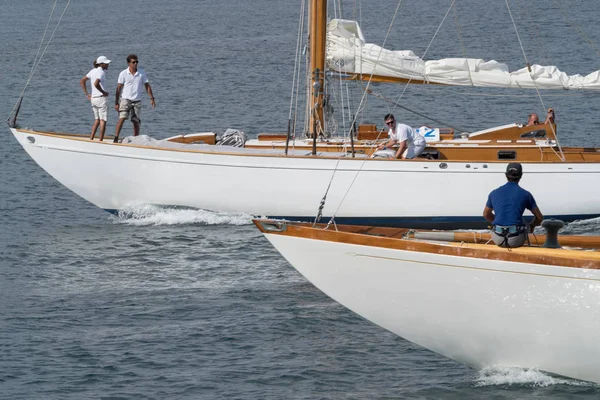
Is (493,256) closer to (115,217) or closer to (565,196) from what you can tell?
(565,196)

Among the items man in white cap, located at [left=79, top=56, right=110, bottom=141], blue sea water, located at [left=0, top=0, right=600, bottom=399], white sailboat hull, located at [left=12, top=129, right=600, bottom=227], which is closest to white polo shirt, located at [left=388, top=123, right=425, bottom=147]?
white sailboat hull, located at [left=12, top=129, right=600, bottom=227]

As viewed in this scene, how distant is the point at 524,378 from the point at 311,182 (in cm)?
986

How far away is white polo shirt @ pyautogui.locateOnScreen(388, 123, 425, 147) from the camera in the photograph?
24.5 m

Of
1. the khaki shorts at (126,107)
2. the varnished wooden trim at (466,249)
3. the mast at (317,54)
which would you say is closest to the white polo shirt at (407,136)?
the mast at (317,54)

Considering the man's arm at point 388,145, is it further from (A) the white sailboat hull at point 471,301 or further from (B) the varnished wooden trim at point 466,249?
(B) the varnished wooden trim at point 466,249

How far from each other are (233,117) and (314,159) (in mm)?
18075

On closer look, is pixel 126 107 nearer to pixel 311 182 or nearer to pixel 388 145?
pixel 311 182

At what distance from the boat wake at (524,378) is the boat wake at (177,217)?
10.7 metres

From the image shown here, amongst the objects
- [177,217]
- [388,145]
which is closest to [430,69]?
[388,145]

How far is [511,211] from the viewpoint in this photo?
1520 centimetres

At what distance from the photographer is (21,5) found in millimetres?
94500

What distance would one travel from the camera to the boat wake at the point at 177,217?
26.4 meters

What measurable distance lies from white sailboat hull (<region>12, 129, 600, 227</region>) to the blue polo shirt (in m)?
8.92

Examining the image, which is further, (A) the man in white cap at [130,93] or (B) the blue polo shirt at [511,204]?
(A) the man in white cap at [130,93]
